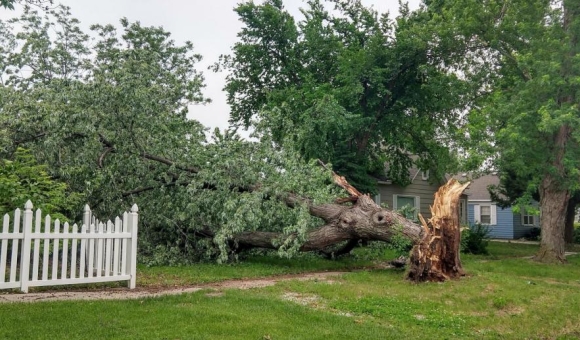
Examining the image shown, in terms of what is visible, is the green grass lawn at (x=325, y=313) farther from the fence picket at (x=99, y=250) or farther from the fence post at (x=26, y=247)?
the fence picket at (x=99, y=250)

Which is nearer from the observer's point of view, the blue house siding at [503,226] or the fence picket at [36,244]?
the fence picket at [36,244]

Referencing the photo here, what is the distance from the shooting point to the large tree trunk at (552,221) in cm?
1390

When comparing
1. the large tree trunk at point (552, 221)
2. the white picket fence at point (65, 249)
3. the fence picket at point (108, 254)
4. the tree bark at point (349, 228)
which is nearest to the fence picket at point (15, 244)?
the white picket fence at point (65, 249)

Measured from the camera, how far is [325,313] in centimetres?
595

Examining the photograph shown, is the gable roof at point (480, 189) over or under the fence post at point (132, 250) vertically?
over

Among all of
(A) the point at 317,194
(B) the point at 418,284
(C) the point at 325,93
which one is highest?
(C) the point at 325,93

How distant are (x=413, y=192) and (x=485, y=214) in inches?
390

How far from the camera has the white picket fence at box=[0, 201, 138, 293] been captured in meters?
6.42

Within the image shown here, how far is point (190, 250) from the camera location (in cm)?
1084

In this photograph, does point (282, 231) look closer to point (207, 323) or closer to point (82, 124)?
point (82, 124)

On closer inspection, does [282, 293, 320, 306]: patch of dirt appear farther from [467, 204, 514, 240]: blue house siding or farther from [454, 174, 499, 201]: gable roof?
[467, 204, 514, 240]: blue house siding

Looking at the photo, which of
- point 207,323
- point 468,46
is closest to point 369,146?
point 468,46

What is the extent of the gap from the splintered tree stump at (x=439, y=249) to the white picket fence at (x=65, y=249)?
4.97 m

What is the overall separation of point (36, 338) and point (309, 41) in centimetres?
1480
